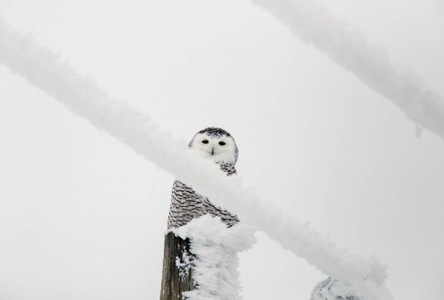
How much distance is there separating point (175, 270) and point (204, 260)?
174mm

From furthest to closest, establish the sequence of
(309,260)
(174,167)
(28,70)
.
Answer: (309,260) → (174,167) → (28,70)

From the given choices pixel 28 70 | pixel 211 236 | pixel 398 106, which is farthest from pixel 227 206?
pixel 28 70

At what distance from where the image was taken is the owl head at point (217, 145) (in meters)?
5.32

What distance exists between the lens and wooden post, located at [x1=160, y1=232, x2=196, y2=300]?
272 cm

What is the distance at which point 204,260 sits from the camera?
8.99 ft

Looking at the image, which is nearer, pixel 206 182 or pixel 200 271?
pixel 206 182

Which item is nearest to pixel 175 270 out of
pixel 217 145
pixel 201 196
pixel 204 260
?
pixel 204 260

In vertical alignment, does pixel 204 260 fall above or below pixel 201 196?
below

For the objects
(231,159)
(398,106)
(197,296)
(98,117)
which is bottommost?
(197,296)

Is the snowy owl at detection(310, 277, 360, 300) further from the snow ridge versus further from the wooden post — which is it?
the wooden post

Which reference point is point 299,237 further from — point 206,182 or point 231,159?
point 231,159

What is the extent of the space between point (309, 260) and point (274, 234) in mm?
210

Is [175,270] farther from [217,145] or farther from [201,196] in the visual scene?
[217,145]

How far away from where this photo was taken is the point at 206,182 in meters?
2.14
